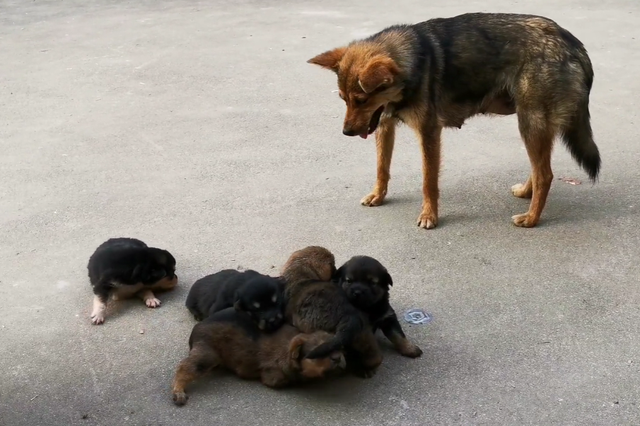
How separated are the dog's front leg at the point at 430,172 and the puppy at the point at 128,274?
75.8 inches

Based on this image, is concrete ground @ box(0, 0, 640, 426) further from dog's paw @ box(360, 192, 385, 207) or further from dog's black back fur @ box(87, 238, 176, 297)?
dog's black back fur @ box(87, 238, 176, 297)

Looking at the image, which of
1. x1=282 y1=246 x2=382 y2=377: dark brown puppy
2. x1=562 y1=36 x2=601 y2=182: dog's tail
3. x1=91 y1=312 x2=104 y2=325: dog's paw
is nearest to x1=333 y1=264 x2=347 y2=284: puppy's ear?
x1=282 y1=246 x2=382 y2=377: dark brown puppy

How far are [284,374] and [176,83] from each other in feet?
19.2

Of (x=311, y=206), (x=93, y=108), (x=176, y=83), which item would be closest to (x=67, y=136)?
(x=93, y=108)

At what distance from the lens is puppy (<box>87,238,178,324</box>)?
4836mm

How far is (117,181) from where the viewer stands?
266 inches

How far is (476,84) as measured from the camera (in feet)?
19.2

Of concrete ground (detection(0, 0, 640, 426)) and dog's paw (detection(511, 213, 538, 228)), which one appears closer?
concrete ground (detection(0, 0, 640, 426))

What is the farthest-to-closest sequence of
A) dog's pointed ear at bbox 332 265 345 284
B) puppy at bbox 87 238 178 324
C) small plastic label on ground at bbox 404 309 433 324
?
1. puppy at bbox 87 238 178 324
2. small plastic label on ground at bbox 404 309 433 324
3. dog's pointed ear at bbox 332 265 345 284

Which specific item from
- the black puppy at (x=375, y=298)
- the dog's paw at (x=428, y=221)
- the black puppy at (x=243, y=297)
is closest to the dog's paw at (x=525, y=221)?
the dog's paw at (x=428, y=221)

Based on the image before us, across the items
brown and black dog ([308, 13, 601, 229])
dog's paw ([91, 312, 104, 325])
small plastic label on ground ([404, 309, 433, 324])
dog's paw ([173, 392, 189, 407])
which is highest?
brown and black dog ([308, 13, 601, 229])

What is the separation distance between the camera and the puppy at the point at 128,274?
4.84 metres

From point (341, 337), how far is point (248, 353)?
499 millimetres

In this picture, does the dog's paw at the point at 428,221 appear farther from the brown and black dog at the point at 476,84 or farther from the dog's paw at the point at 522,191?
the dog's paw at the point at 522,191
